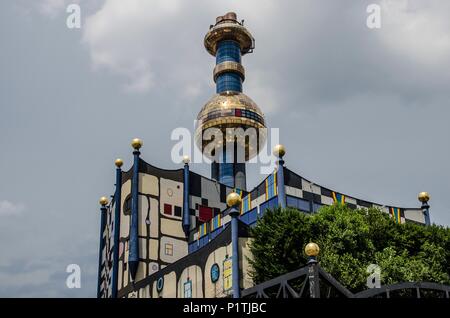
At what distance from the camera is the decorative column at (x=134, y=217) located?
1134 inches

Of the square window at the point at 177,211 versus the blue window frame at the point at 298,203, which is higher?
the square window at the point at 177,211

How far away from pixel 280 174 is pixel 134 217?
755 cm

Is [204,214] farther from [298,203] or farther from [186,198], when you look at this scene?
[298,203]

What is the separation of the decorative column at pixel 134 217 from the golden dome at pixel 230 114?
16061mm

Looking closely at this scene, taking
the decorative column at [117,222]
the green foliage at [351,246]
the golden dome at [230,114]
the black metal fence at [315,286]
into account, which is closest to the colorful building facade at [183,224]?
the decorative column at [117,222]

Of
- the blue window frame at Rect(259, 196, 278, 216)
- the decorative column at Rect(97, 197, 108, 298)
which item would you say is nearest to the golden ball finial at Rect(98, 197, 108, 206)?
the decorative column at Rect(97, 197, 108, 298)

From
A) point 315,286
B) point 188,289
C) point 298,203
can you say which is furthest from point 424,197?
point 315,286

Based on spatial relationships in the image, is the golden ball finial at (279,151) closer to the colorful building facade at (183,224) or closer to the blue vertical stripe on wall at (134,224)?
the colorful building facade at (183,224)

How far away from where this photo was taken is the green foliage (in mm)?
20781

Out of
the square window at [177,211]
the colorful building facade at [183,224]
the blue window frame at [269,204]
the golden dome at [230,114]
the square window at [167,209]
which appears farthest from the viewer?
the golden dome at [230,114]

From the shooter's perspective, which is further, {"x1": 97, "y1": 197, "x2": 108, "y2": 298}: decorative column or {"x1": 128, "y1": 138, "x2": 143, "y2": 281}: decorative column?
{"x1": 97, "y1": 197, "x2": 108, "y2": 298}: decorative column

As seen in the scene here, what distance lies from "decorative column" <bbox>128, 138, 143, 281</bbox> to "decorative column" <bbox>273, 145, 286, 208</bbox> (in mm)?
7296

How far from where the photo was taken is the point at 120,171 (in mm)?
31938

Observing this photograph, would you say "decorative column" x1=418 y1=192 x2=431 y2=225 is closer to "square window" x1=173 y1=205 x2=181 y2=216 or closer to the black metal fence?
"square window" x1=173 y1=205 x2=181 y2=216
